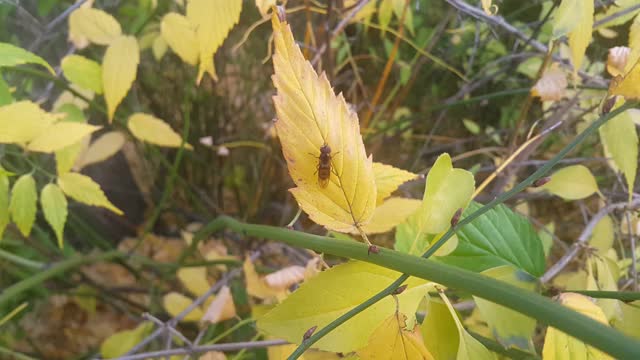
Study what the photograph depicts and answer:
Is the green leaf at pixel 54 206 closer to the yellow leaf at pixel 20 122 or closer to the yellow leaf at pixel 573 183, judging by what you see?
the yellow leaf at pixel 20 122

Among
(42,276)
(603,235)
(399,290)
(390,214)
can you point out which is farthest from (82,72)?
(603,235)

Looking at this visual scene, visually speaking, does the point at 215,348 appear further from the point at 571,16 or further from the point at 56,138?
the point at 571,16

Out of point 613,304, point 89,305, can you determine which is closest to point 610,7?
point 613,304

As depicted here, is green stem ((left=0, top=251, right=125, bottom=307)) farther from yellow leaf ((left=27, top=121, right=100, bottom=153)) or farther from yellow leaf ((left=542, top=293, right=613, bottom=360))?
yellow leaf ((left=542, top=293, right=613, bottom=360))

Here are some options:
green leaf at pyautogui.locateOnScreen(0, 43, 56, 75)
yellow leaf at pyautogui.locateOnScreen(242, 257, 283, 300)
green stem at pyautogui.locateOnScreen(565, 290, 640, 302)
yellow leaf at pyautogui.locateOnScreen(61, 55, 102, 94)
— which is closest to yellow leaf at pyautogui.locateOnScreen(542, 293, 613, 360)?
green stem at pyautogui.locateOnScreen(565, 290, 640, 302)

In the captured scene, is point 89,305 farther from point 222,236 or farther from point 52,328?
point 222,236

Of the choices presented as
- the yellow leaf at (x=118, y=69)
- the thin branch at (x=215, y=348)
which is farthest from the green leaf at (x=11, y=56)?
the thin branch at (x=215, y=348)
